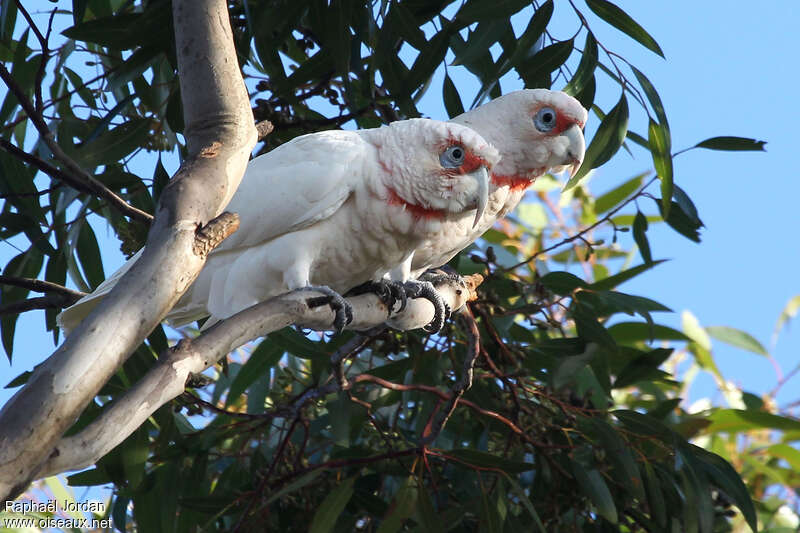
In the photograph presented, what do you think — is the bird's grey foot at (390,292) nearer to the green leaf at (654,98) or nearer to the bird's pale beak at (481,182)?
the bird's pale beak at (481,182)

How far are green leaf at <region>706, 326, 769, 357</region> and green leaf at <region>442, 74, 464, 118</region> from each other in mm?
1873

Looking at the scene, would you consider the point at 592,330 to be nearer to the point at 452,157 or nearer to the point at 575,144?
the point at 575,144

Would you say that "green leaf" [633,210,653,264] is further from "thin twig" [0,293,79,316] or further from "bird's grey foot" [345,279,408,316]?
"thin twig" [0,293,79,316]

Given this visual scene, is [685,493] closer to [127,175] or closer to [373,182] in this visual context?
[373,182]

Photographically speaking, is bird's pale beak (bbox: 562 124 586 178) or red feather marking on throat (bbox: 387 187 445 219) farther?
bird's pale beak (bbox: 562 124 586 178)

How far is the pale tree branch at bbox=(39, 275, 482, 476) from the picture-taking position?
982mm

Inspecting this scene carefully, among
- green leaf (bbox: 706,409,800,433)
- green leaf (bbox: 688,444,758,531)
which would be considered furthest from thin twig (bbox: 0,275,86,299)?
green leaf (bbox: 706,409,800,433)

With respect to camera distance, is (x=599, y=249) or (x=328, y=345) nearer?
(x=328, y=345)

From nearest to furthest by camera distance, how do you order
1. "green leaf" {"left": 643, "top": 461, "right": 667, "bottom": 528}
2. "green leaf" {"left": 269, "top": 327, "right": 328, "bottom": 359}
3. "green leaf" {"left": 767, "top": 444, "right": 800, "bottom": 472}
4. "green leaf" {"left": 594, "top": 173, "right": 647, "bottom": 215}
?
"green leaf" {"left": 269, "top": 327, "right": 328, "bottom": 359} → "green leaf" {"left": 643, "top": 461, "right": 667, "bottom": 528} → "green leaf" {"left": 767, "top": 444, "right": 800, "bottom": 472} → "green leaf" {"left": 594, "top": 173, "right": 647, "bottom": 215}

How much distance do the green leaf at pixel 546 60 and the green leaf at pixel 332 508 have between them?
964 millimetres

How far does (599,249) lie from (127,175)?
237cm

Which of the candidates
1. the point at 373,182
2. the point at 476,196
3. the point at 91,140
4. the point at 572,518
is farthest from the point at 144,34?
the point at 572,518

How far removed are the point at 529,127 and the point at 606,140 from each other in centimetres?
21

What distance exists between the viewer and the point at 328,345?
211 centimetres
